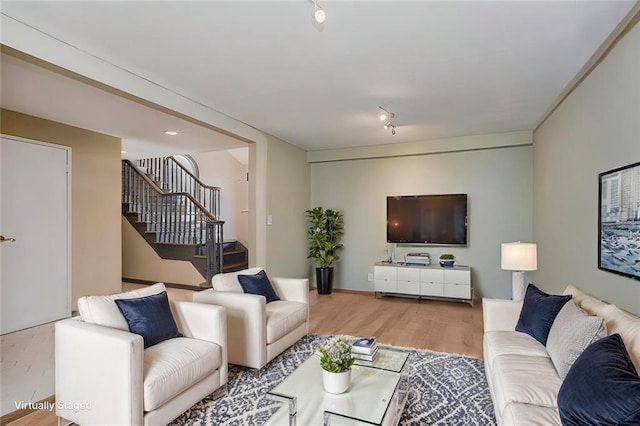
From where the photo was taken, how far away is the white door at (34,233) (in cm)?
377

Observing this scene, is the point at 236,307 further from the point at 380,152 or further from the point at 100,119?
the point at 380,152

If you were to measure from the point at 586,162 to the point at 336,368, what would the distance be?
266 centimetres

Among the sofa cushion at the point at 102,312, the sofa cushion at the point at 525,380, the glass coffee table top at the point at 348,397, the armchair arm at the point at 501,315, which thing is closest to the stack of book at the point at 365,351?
the glass coffee table top at the point at 348,397

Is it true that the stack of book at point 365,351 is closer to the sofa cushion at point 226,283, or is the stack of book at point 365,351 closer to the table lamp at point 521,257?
the sofa cushion at point 226,283

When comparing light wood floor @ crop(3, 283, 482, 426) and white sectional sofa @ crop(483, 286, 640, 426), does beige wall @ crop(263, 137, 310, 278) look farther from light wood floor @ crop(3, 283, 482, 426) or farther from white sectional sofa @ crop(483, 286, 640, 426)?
white sectional sofa @ crop(483, 286, 640, 426)

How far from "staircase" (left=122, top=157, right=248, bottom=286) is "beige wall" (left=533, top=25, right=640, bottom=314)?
188 inches

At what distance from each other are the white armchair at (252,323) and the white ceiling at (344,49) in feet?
6.11

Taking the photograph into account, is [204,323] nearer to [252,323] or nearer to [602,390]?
[252,323]

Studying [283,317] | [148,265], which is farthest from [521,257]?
[148,265]

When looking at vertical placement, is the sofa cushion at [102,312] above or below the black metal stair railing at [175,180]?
below

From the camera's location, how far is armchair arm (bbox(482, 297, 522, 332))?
2.73 m

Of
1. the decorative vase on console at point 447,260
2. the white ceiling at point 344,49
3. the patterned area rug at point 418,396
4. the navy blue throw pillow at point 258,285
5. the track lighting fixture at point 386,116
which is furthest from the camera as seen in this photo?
the decorative vase on console at point 447,260

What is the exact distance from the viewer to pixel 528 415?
1.54m

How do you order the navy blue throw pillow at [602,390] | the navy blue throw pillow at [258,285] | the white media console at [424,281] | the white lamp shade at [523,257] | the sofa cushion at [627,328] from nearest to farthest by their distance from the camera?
the navy blue throw pillow at [602,390]
the sofa cushion at [627,328]
the navy blue throw pillow at [258,285]
the white lamp shade at [523,257]
the white media console at [424,281]
